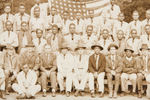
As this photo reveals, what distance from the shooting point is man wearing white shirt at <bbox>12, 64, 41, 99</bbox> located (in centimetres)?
912

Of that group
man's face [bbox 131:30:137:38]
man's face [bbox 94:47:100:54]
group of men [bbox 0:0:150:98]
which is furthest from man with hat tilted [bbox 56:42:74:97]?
man's face [bbox 131:30:137:38]

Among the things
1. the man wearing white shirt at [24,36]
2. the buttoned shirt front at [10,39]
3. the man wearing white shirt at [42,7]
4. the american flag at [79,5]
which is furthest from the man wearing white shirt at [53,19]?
the american flag at [79,5]

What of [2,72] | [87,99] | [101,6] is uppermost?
[101,6]

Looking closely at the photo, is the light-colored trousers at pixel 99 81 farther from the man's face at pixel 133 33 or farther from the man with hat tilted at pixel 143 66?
the man's face at pixel 133 33

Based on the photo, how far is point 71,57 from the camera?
1005cm

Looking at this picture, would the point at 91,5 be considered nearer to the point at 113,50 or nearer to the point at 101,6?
the point at 101,6

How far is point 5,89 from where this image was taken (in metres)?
9.62

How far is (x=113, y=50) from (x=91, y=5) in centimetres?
459

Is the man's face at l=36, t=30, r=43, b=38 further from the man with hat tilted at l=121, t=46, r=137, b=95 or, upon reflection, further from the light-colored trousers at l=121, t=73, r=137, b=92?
the light-colored trousers at l=121, t=73, r=137, b=92

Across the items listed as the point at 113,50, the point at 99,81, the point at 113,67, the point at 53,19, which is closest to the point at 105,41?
the point at 113,50

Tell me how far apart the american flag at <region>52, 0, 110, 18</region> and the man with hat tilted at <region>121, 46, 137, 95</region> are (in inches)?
156

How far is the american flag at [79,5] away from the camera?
13703 millimetres

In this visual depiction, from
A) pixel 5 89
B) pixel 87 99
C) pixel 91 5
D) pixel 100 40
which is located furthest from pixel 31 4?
pixel 87 99

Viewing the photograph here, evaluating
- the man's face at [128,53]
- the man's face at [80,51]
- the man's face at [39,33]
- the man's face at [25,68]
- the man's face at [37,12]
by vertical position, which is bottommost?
the man's face at [25,68]
